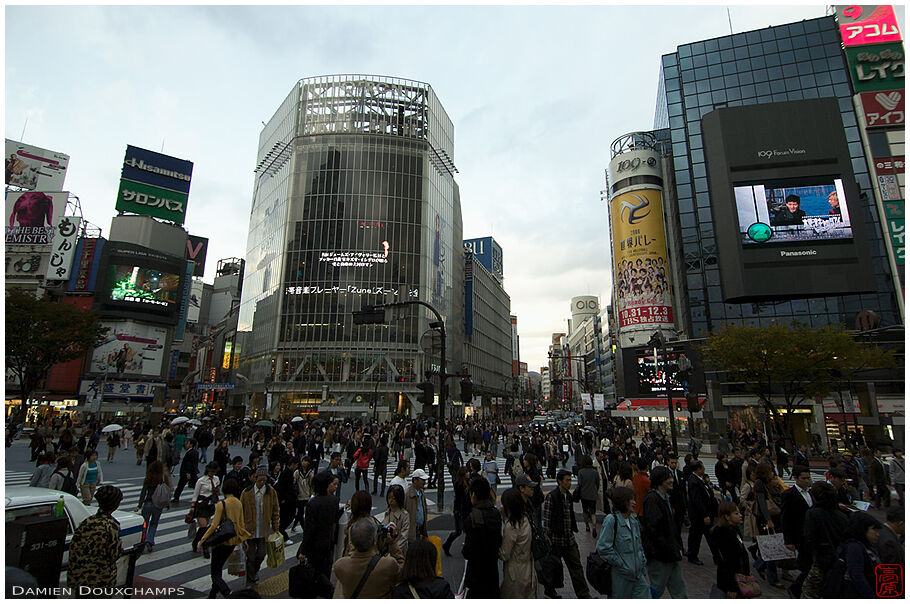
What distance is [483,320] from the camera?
9406 cm

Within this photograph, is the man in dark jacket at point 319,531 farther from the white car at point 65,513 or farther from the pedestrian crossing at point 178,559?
the white car at point 65,513

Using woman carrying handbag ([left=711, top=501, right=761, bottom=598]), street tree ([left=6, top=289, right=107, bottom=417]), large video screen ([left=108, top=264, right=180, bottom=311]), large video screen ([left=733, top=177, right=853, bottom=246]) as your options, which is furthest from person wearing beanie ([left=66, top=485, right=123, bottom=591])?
large video screen ([left=108, top=264, right=180, bottom=311])

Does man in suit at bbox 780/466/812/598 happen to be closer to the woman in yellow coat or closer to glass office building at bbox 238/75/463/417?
the woman in yellow coat

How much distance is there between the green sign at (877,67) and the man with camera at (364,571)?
5976 centimetres

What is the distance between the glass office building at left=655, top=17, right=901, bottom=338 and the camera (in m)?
41.7

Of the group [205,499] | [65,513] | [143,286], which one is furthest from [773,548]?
[143,286]

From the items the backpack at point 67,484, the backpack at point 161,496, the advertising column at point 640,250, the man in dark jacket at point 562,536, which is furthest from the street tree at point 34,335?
the advertising column at point 640,250

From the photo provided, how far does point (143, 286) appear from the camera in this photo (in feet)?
204

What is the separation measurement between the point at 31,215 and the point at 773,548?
3126 inches

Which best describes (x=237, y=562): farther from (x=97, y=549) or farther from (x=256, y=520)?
(x=97, y=549)

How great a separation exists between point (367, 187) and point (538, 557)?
61.5 m

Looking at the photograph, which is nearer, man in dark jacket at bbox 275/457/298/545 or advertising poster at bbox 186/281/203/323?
man in dark jacket at bbox 275/457/298/545

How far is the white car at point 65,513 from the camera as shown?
606cm

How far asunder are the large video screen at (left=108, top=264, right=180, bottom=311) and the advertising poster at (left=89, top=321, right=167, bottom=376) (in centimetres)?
324
